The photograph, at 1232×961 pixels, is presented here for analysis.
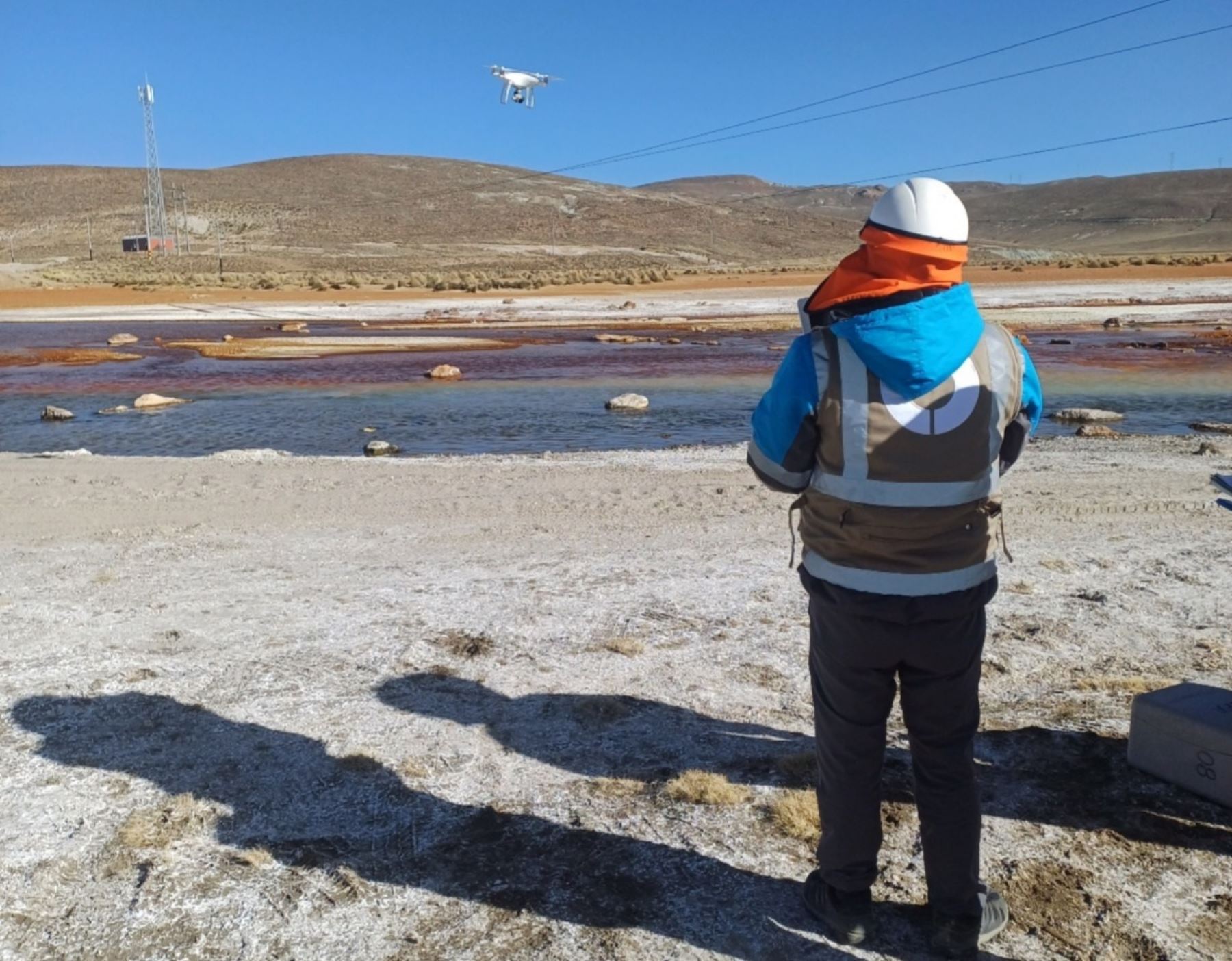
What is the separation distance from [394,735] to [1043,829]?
2.35 metres

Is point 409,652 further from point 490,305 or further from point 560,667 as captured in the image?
point 490,305

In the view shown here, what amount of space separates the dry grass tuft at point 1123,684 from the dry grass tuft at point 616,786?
205cm

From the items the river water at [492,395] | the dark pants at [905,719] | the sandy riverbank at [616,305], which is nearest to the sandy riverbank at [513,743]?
the dark pants at [905,719]

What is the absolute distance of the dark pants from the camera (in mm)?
2969

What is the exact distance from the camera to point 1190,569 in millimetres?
6758

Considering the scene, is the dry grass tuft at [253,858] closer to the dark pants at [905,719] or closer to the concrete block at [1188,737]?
the dark pants at [905,719]

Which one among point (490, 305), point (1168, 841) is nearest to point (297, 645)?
point (1168, 841)

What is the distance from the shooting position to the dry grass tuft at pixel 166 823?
3736mm

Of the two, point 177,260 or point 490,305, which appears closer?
point 490,305

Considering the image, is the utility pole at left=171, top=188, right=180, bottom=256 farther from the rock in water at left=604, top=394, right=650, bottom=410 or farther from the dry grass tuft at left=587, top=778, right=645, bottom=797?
the dry grass tuft at left=587, top=778, right=645, bottom=797

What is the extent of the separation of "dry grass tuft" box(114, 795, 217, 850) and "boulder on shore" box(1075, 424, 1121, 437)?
12.5 metres

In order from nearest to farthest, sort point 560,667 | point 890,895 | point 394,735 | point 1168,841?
point 890,895, point 1168,841, point 394,735, point 560,667

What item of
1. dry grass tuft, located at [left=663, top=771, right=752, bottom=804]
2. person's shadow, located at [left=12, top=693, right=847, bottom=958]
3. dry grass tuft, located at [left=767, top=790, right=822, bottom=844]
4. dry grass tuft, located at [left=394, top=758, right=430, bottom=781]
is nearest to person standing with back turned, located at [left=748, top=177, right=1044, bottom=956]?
person's shadow, located at [left=12, top=693, right=847, bottom=958]

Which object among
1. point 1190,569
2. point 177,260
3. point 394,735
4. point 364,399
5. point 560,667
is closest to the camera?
point 394,735
